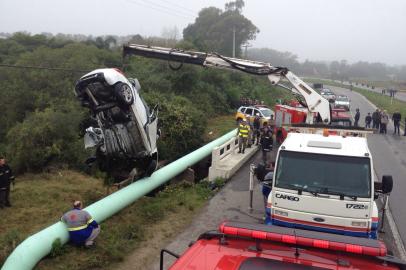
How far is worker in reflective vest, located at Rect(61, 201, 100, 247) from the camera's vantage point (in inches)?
343

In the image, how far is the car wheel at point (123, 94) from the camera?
9.74m

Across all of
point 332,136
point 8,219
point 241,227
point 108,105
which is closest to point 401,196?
point 332,136

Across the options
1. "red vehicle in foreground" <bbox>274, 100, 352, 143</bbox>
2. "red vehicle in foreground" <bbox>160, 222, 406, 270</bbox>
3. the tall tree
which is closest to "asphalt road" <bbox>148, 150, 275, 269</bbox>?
"red vehicle in foreground" <bbox>160, 222, 406, 270</bbox>

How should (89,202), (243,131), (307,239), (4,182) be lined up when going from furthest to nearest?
(243,131), (89,202), (4,182), (307,239)

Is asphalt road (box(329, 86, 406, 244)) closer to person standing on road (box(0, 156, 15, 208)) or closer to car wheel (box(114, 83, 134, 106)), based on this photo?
car wheel (box(114, 83, 134, 106))

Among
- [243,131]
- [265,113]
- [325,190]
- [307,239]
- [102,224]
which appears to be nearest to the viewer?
[307,239]

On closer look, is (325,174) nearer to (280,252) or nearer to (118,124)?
(280,252)

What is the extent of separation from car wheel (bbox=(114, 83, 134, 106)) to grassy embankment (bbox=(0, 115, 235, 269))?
10.5 feet

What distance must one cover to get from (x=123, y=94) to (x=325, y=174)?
16.3ft

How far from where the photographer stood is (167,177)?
13594 mm

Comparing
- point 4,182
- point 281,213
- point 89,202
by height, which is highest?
point 281,213

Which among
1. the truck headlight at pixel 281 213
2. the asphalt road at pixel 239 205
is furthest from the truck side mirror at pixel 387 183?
the asphalt road at pixel 239 205

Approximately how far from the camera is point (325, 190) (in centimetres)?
838

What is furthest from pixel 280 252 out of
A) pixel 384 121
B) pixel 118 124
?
pixel 384 121
